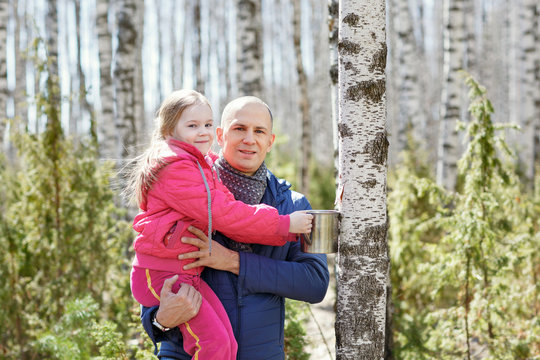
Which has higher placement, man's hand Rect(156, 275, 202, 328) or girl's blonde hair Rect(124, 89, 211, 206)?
girl's blonde hair Rect(124, 89, 211, 206)

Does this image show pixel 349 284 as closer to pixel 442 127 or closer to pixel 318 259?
pixel 318 259

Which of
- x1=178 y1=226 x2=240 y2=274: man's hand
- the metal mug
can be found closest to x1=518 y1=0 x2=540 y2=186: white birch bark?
the metal mug

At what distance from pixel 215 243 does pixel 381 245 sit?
0.82m

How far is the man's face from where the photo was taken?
2408 millimetres

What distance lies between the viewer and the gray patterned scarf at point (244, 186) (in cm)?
240

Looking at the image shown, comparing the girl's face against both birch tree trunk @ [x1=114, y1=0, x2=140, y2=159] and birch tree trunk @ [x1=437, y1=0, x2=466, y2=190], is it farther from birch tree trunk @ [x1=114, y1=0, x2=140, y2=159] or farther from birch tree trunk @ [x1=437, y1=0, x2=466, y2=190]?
birch tree trunk @ [x1=437, y1=0, x2=466, y2=190]

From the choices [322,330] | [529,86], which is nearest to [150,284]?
[322,330]

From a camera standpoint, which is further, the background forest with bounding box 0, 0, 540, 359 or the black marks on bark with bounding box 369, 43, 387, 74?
the background forest with bounding box 0, 0, 540, 359

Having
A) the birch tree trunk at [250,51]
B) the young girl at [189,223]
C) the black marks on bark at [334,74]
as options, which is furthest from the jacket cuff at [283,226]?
the birch tree trunk at [250,51]

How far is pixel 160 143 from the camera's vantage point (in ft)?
7.70

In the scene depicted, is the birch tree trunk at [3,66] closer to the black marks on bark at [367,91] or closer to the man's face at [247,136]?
the man's face at [247,136]

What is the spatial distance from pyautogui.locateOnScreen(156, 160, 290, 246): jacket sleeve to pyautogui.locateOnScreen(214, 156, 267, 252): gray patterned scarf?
0.19m

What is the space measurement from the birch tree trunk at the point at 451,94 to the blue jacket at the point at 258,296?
466 cm

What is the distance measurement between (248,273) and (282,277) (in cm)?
16
